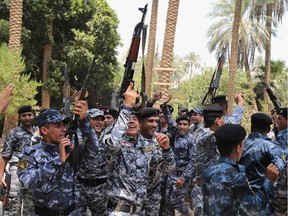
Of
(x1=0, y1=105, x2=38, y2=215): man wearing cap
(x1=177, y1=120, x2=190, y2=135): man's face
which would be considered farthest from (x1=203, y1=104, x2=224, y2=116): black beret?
(x1=0, y1=105, x2=38, y2=215): man wearing cap

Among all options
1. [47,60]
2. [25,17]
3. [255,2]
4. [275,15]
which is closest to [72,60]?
[47,60]

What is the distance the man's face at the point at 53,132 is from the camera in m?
4.06

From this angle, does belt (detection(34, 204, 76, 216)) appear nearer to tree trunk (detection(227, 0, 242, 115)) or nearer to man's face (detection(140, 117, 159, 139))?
man's face (detection(140, 117, 159, 139))

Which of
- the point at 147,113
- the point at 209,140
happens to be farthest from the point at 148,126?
the point at 209,140

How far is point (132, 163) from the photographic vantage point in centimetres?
421

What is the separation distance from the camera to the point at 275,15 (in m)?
32.2

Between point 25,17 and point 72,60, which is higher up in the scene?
point 25,17

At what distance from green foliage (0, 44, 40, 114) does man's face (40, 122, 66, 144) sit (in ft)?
34.3

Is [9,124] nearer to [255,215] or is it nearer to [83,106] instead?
[83,106]

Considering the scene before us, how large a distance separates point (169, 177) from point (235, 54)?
43.8 feet

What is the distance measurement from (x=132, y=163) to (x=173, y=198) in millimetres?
2636

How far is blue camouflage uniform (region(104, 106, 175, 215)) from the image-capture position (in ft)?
13.2

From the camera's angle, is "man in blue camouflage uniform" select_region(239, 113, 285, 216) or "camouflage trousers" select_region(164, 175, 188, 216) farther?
"camouflage trousers" select_region(164, 175, 188, 216)

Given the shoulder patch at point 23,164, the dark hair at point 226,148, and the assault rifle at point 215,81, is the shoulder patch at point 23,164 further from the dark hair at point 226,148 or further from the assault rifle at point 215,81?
the assault rifle at point 215,81
